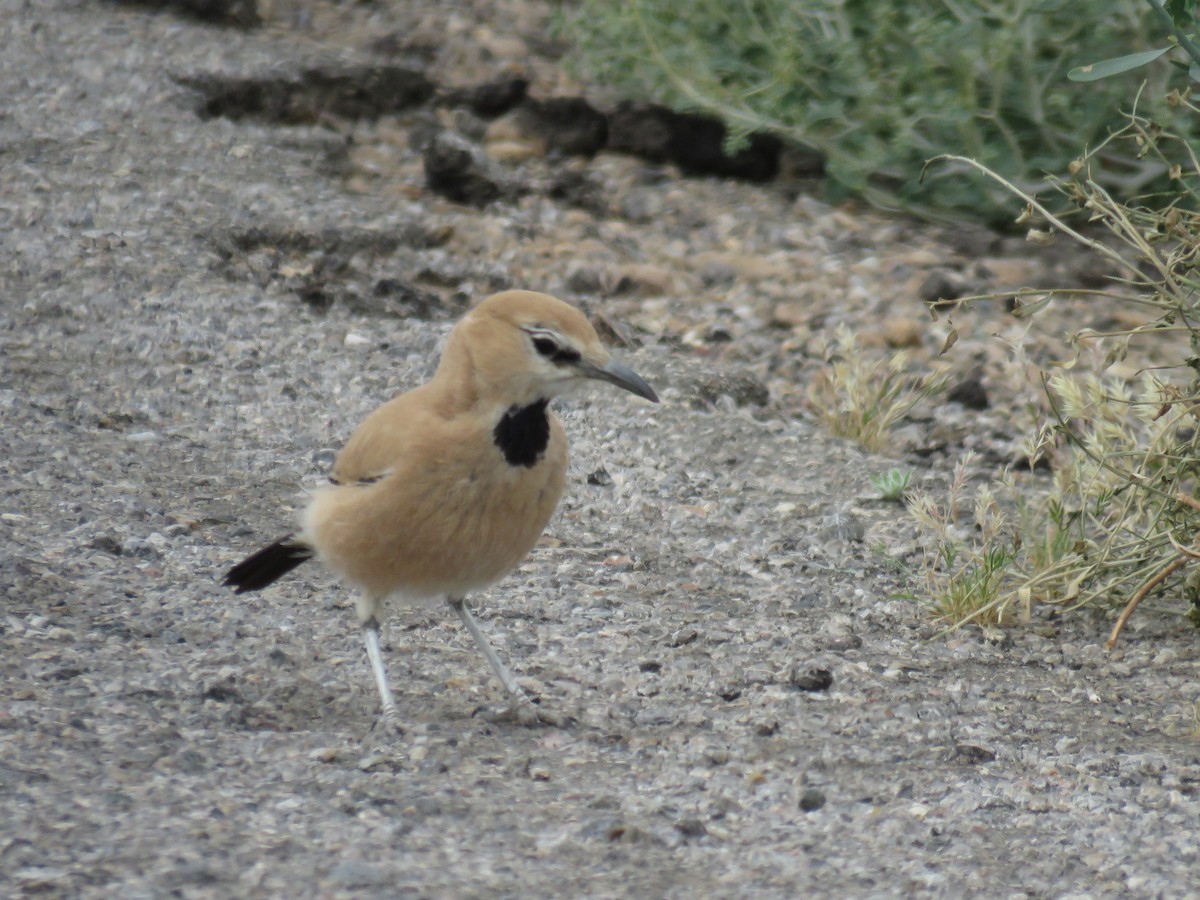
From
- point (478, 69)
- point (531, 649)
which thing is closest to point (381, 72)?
point (478, 69)

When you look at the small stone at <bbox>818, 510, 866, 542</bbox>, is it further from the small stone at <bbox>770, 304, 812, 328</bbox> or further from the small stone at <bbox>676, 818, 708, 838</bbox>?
the small stone at <bbox>676, 818, 708, 838</bbox>

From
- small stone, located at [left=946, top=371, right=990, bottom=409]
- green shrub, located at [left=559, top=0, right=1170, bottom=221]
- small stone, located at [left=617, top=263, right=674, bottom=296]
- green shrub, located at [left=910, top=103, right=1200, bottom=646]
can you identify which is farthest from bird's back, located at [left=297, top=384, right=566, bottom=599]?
green shrub, located at [left=559, top=0, right=1170, bottom=221]

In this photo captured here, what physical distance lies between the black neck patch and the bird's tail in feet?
2.41

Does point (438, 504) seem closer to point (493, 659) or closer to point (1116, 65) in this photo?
point (493, 659)

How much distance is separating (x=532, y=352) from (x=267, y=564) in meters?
1.08

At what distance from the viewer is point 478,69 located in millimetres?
9836

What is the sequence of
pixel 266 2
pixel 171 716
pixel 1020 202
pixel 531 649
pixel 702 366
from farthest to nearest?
pixel 266 2, pixel 1020 202, pixel 702 366, pixel 531 649, pixel 171 716

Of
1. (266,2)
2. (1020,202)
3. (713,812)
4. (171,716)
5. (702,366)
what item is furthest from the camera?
(266,2)

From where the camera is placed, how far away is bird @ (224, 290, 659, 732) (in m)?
4.25

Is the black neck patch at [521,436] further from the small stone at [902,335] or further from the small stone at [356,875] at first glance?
the small stone at [902,335]

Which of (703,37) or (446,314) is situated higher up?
(703,37)

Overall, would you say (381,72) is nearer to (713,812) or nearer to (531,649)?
(531,649)

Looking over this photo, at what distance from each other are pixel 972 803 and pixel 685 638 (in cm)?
119

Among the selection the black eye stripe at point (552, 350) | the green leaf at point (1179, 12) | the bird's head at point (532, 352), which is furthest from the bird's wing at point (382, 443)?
the green leaf at point (1179, 12)
